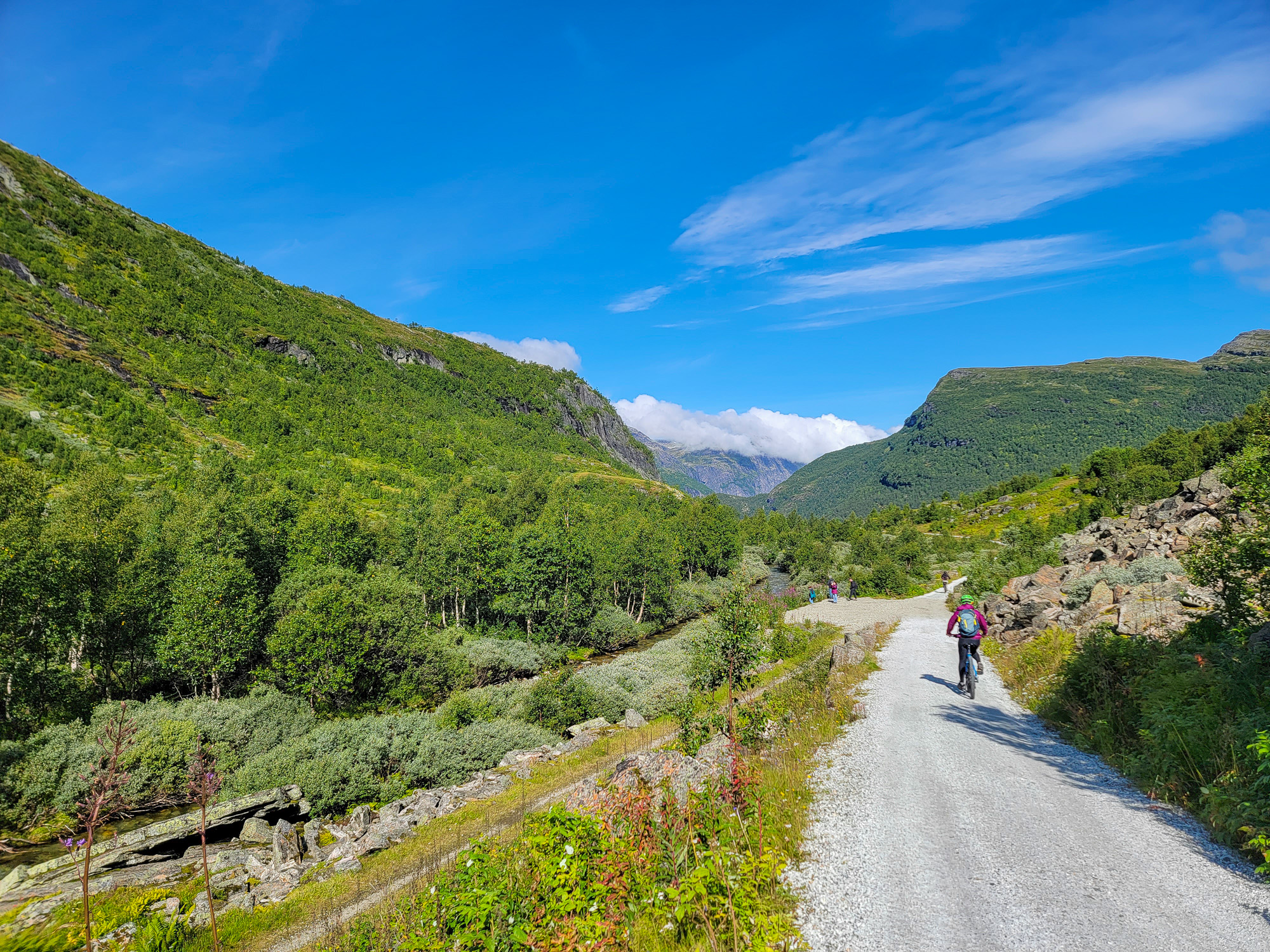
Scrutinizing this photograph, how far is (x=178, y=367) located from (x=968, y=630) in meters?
121

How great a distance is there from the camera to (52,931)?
952 cm

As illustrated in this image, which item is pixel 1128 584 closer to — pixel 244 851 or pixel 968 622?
pixel 968 622

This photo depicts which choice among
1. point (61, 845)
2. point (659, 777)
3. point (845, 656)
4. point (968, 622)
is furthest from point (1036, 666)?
point (61, 845)

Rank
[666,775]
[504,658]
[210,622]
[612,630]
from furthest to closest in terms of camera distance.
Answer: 1. [612,630]
2. [504,658]
3. [210,622]
4. [666,775]

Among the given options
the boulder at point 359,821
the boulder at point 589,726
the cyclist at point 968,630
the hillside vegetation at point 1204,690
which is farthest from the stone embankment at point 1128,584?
the boulder at point 359,821

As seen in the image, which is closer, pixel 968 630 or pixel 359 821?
pixel 968 630

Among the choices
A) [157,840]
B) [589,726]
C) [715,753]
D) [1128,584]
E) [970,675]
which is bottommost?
[589,726]

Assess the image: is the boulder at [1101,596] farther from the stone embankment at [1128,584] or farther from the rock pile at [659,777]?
the rock pile at [659,777]

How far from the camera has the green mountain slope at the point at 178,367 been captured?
61.0 metres

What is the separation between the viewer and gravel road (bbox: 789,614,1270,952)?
5578 millimetres

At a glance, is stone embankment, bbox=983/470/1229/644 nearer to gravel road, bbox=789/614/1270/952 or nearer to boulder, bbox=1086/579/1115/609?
boulder, bbox=1086/579/1115/609

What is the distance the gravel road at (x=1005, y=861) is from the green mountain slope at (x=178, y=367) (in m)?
70.6

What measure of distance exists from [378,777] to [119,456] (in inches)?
2336

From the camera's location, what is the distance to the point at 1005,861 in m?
6.93
